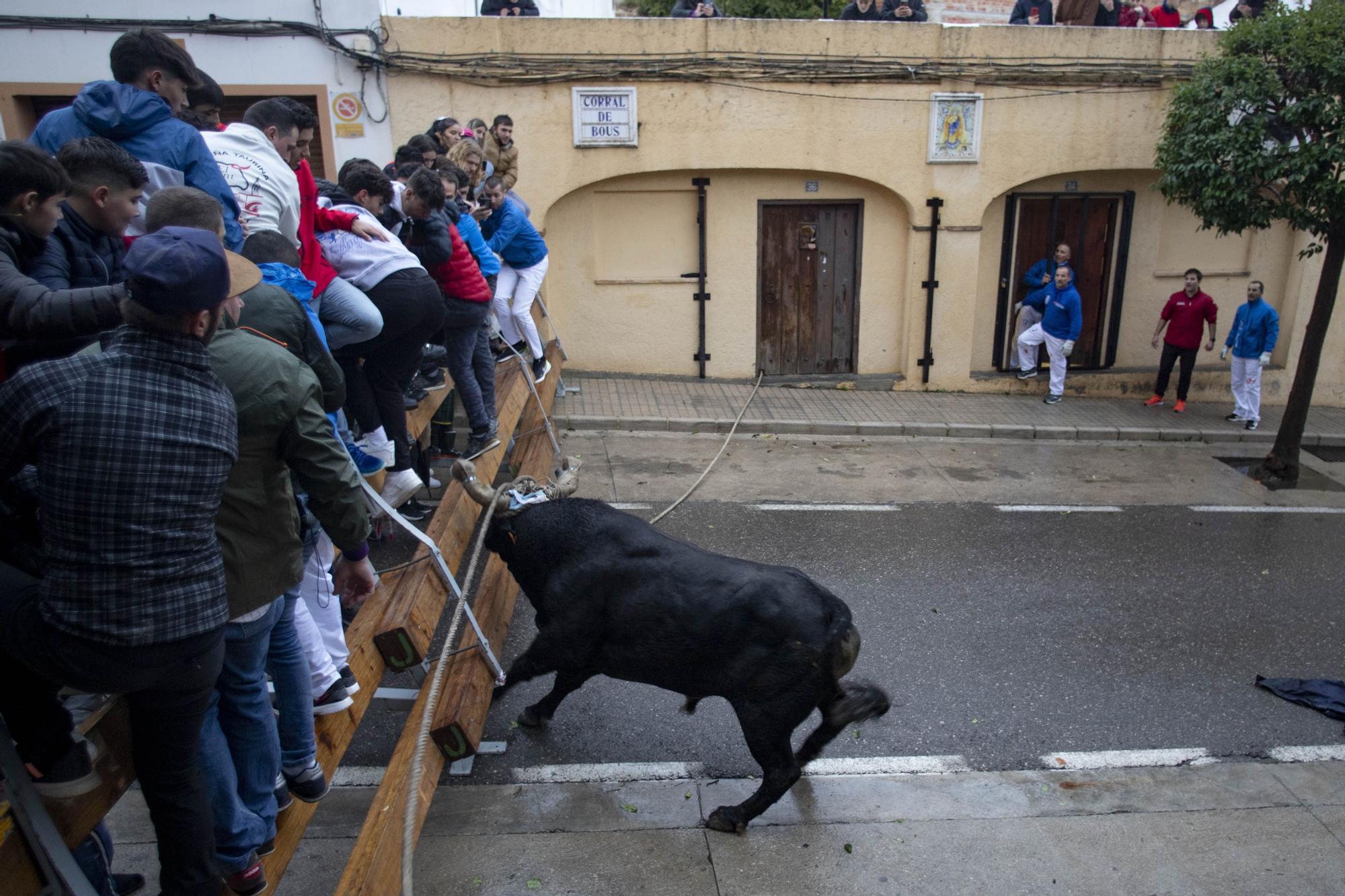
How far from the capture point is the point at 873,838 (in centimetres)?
416

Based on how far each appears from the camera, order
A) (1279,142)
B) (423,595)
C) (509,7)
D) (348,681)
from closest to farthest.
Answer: (348,681)
(423,595)
(1279,142)
(509,7)

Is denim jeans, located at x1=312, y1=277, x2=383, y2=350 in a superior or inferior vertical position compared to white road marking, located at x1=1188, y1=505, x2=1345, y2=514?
superior

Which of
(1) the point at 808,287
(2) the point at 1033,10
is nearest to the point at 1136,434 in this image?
(1) the point at 808,287

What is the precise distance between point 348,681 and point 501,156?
7205mm

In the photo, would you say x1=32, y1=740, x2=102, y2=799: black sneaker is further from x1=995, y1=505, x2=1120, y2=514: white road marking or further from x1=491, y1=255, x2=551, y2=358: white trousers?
x1=995, y1=505, x2=1120, y2=514: white road marking

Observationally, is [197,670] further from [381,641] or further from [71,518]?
[381,641]

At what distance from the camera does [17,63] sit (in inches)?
403

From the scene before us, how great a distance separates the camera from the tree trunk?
9.88m

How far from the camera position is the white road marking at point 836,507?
331 inches

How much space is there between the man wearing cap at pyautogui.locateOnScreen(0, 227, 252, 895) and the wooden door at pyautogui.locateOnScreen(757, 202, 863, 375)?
1087 cm

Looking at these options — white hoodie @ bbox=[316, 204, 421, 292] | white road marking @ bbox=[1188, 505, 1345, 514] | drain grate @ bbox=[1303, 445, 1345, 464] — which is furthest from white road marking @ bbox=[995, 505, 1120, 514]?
white hoodie @ bbox=[316, 204, 421, 292]

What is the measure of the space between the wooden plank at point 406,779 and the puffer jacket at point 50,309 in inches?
67.6

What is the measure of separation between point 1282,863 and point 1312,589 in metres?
3.69

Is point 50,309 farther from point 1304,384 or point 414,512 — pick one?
point 1304,384
